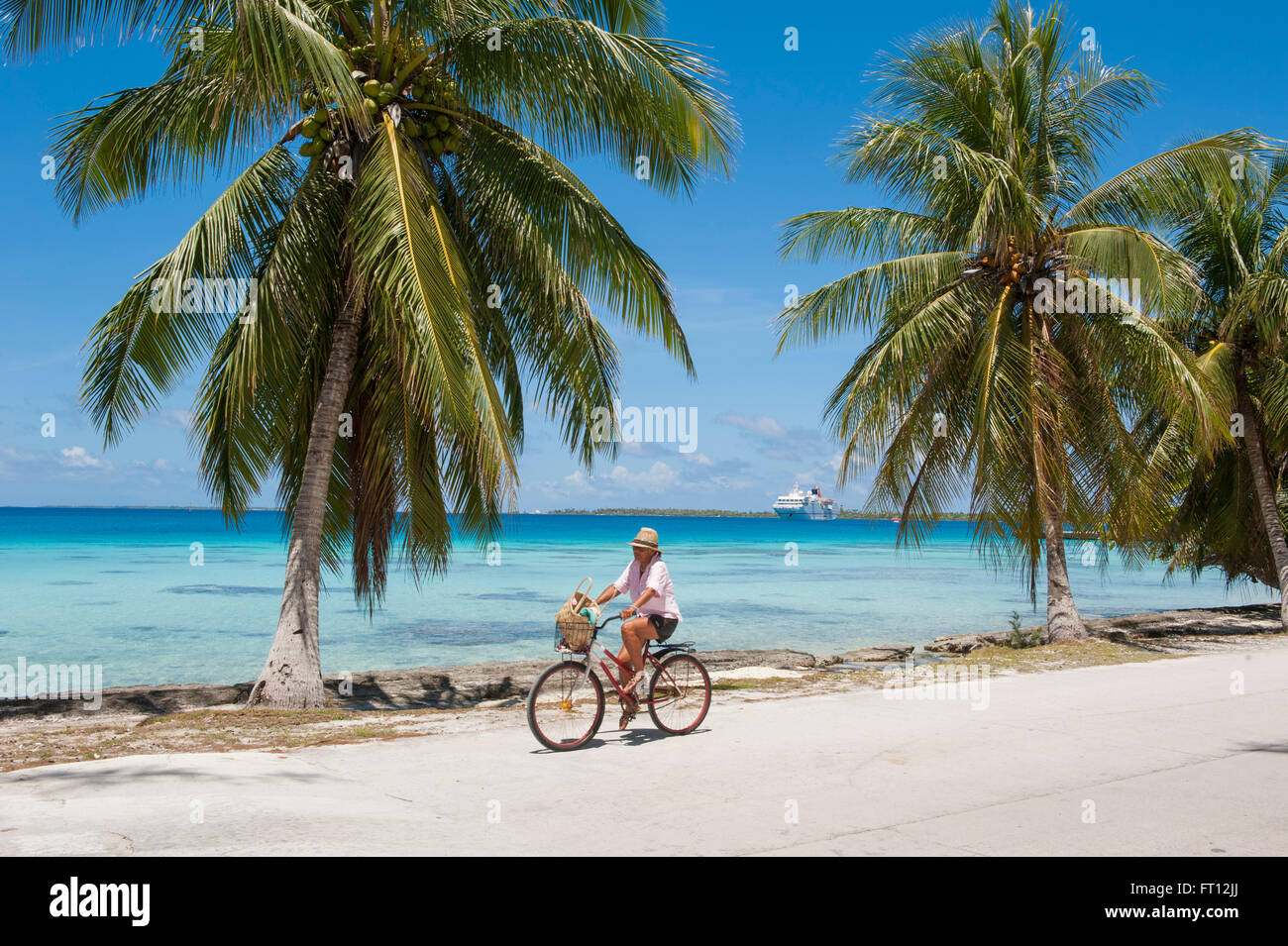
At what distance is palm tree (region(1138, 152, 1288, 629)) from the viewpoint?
17.1 m

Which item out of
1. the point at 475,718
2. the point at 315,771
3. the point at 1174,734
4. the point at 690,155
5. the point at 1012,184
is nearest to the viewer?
the point at 315,771

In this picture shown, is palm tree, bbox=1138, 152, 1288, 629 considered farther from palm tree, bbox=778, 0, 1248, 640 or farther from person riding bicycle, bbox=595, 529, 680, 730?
person riding bicycle, bbox=595, 529, 680, 730

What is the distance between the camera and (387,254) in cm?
908

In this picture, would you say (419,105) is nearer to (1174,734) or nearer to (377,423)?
(377,423)

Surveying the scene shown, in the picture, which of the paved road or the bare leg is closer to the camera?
the paved road

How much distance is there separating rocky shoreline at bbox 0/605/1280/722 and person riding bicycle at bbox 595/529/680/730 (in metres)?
4.49

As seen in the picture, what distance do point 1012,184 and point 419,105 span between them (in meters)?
8.31

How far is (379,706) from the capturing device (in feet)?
38.1

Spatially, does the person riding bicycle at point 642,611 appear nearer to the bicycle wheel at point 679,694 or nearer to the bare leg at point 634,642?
the bare leg at point 634,642

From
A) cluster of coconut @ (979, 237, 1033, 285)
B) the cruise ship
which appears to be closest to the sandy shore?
cluster of coconut @ (979, 237, 1033, 285)

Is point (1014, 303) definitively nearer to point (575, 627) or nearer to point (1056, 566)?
point (1056, 566)

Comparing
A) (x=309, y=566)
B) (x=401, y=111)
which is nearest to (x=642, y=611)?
(x=309, y=566)

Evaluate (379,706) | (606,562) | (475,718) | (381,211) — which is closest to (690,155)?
(381,211)

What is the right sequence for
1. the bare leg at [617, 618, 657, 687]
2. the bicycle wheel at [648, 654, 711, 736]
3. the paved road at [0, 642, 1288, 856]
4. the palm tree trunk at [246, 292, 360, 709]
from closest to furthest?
the paved road at [0, 642, 1288, 856] < the bare leg at [617, 618, 657, 687] < the bicycle wheel at [648, 654, 711, 736] < the palm tree trunk at [246, 292, 360, 709]
